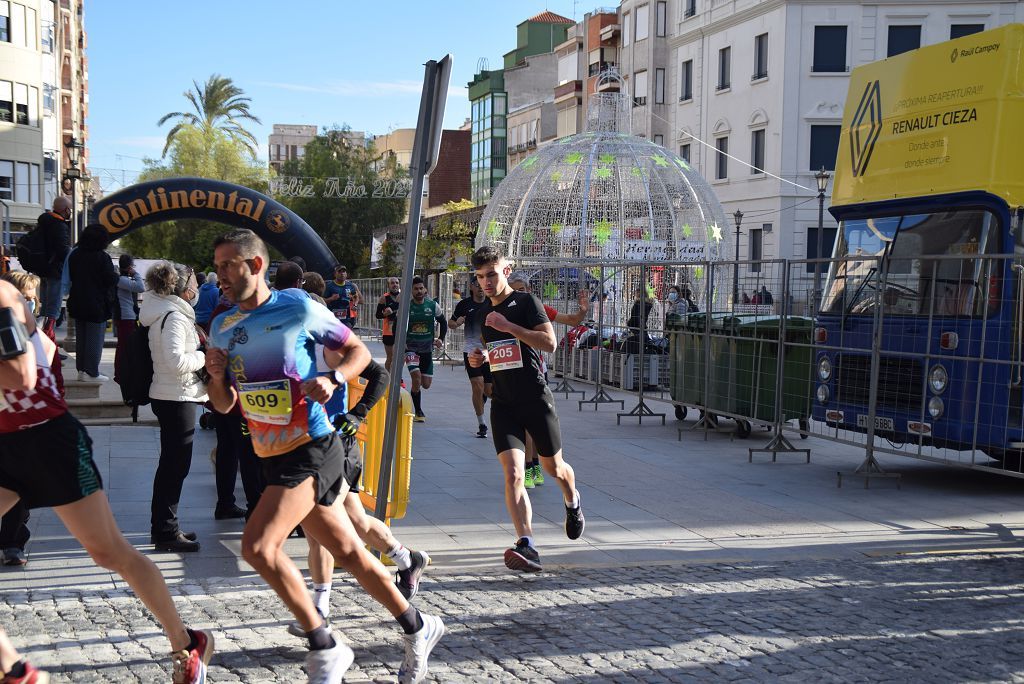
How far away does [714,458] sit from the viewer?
11.6 m

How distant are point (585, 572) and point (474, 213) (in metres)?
37.7

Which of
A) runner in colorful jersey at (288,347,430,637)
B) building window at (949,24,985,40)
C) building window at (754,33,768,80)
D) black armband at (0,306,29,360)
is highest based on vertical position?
building window at (949,24,985,40)

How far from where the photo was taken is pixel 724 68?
1825 inches

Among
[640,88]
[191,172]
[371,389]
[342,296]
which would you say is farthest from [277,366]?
[191,172]

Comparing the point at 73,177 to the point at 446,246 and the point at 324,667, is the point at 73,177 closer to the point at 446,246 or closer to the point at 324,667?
the point at 446,246

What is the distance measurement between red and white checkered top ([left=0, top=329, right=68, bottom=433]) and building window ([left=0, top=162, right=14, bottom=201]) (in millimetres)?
52014

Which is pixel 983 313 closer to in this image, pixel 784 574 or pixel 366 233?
pixel 784 574

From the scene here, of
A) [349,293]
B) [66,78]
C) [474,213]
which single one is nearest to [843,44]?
[474,213]

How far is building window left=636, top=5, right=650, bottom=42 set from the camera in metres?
51.5

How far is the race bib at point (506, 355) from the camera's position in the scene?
695cm

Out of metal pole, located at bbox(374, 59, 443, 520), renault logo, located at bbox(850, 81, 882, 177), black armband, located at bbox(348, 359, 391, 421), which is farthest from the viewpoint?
renault logo, located at bbox(850, 81, 882, 177)

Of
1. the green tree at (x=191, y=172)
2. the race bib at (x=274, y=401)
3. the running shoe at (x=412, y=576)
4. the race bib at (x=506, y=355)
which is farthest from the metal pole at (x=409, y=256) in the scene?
the green tree at (x=191, y=172)

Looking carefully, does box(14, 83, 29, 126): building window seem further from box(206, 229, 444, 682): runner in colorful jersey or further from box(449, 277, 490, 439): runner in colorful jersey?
box(206, 229, 444, 682): runner in colorful jersey

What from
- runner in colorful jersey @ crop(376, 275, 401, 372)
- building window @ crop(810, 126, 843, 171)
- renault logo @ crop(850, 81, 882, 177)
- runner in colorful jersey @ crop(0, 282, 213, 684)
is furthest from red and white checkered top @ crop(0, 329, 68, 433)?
building window @ crop(810, 126, 843, 171)
